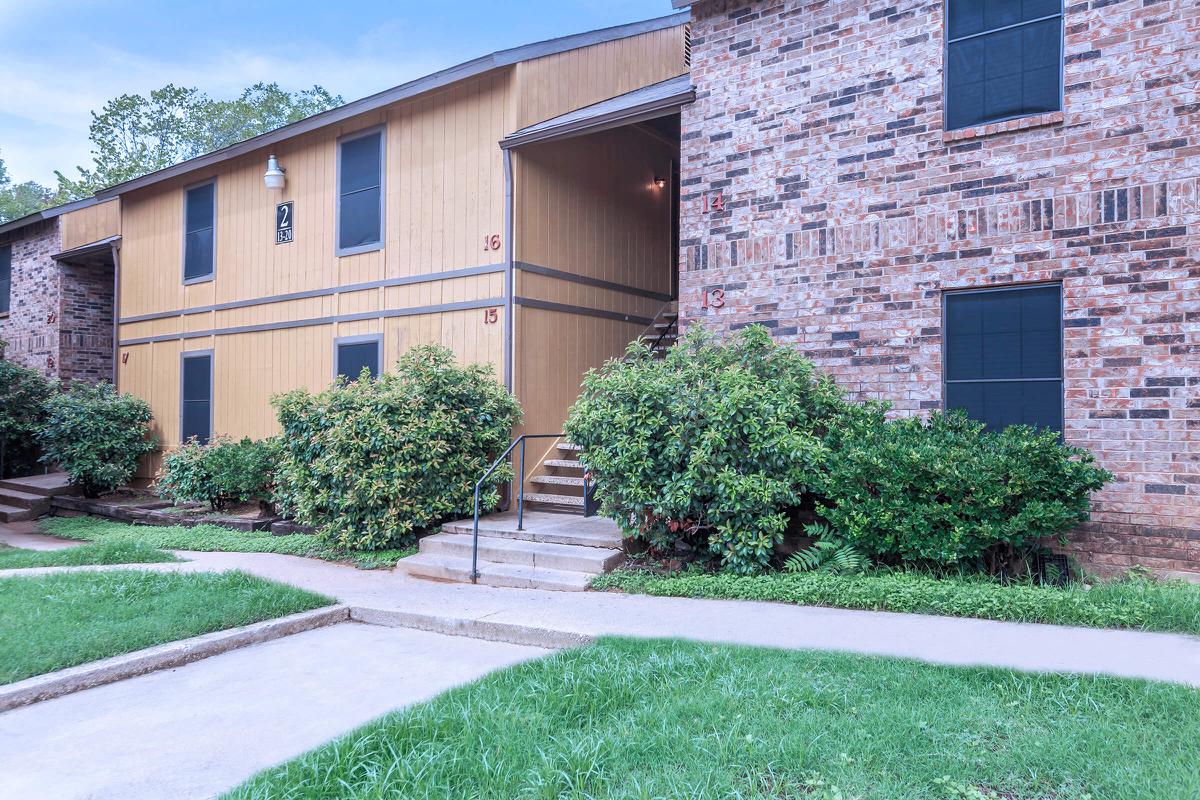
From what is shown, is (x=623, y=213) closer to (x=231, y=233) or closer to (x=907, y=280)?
(x=907, y=280)

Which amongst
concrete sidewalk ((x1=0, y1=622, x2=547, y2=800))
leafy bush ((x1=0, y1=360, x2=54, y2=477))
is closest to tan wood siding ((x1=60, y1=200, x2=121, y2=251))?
leafy bush ((x1=0, y1=360, x2=54, y2=477))

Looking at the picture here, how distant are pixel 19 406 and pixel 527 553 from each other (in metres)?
12.1

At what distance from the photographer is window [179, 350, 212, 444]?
518 inches

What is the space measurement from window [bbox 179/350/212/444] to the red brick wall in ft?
28.7

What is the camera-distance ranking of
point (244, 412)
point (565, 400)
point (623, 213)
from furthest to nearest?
point (244, 412)
point (623, 213)
point (565, 400)

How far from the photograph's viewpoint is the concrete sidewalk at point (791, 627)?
424cm

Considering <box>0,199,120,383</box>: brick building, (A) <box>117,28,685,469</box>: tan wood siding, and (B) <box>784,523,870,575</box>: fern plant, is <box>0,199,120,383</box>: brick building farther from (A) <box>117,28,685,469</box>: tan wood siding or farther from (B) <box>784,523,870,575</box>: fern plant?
(B) <box>784,523,870,575</box>: fern plant

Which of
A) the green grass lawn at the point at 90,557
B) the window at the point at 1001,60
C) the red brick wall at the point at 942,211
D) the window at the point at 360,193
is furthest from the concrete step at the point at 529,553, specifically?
the window at the point at 1001,60

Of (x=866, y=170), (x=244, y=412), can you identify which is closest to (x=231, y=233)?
(x=244, y=412)

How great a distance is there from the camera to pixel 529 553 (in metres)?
7.34

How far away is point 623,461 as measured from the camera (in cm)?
672

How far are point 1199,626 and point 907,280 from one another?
134 inches

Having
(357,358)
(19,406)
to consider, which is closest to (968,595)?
(357,358)

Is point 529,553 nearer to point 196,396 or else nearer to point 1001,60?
point 1001,60
